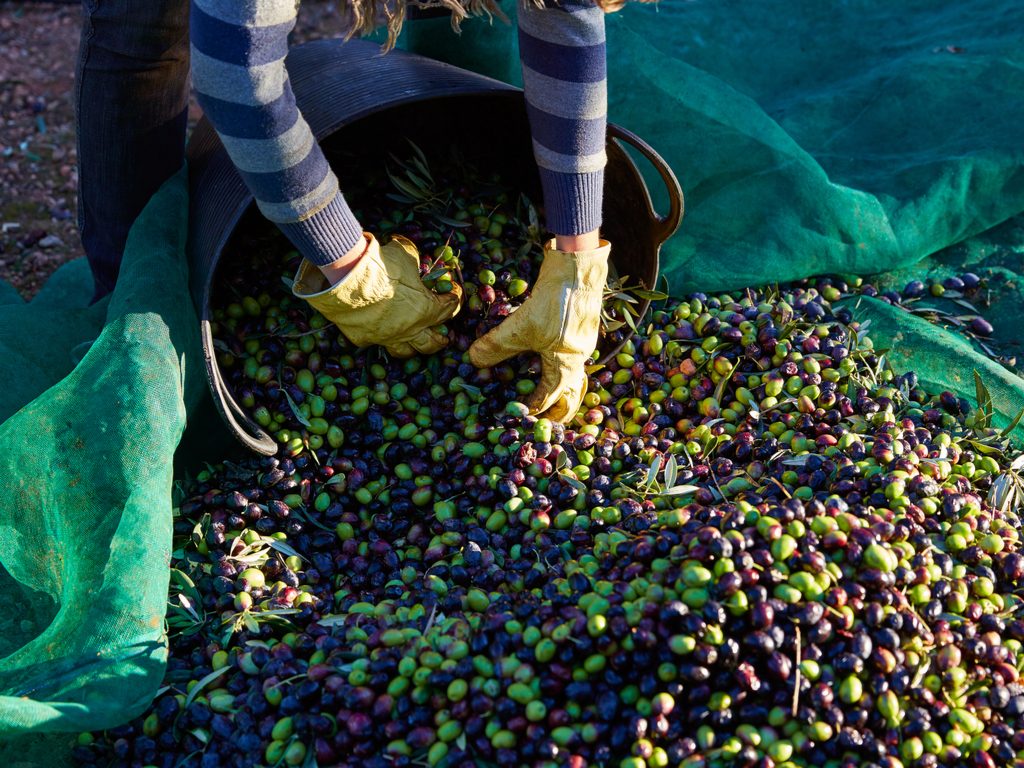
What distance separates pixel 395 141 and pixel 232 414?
1222 mm

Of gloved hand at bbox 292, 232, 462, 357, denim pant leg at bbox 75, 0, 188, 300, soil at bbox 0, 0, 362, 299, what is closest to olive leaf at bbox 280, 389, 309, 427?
gloved hand at bbox 292, 232, 462, 357

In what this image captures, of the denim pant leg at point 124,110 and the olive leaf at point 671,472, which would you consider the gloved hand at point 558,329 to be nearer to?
the olive leaf at point 671,472

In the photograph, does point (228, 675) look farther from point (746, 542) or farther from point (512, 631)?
point (746, 542)

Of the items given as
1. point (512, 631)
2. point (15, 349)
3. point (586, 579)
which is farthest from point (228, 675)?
point (15, 349)

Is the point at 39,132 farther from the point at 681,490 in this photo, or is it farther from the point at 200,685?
the point at 681,490

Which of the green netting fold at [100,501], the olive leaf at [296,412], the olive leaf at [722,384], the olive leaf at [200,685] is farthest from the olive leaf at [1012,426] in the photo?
the green netting fold at [100,501]

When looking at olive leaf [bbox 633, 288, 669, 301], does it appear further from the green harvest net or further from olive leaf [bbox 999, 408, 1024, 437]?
olive leaf [bbox 999, 408, 1024, 437]

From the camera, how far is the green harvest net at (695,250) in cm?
211

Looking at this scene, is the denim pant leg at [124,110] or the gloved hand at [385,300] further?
the denim pant leg at [124,110]

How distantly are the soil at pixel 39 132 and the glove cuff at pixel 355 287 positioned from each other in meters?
2.18

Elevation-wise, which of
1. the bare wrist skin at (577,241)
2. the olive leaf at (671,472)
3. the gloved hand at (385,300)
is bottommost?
the olive leaf at (671,472)

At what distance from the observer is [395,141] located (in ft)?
10.6

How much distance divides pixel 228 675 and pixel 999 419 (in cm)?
232

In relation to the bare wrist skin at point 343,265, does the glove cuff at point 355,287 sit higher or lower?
lower
